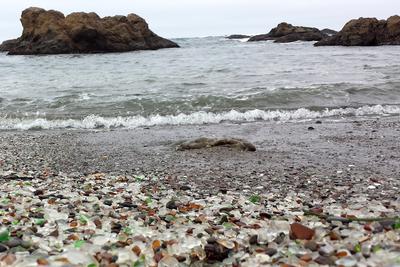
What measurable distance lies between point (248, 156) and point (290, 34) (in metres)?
70.0

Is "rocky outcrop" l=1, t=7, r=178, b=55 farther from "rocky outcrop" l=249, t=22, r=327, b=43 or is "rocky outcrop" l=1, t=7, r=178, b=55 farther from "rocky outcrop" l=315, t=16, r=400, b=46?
"rocky outcrop" l=315, t=16, r=400, b=46

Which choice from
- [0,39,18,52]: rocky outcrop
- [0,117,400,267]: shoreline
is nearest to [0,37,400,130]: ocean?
[0,117,400,267]: shoreline

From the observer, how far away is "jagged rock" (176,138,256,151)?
750 centimetres

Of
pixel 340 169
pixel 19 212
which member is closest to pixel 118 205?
pixel 19 212

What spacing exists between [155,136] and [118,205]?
5068mm

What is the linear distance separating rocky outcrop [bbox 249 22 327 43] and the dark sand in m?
61.9

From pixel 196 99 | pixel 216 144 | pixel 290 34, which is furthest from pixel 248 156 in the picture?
pixel 290 34

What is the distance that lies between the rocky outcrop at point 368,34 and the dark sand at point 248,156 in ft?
164

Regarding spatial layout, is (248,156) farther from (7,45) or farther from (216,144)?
(7,45)

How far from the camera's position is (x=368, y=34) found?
56.9 m

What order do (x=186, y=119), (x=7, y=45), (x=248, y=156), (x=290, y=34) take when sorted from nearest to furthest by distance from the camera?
(x=248, y=156) < (x=186, y=119) < (x=7, y=45) < (x=290, y=34)

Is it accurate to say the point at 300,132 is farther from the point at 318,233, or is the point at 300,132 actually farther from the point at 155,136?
the point at 318,233

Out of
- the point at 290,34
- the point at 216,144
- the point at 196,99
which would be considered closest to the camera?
the point at 216,144

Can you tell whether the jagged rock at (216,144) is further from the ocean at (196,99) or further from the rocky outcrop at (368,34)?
the rocky outcrop at (368,34)
